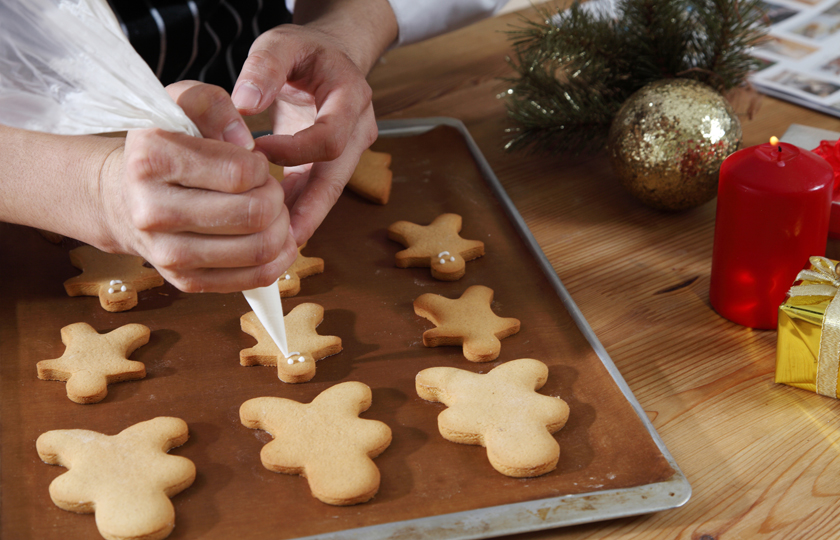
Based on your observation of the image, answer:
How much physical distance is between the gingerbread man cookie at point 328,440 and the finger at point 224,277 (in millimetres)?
138

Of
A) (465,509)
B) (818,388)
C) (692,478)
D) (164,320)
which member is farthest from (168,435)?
(818,388)

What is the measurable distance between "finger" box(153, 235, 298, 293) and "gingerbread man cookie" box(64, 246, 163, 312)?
235 mm

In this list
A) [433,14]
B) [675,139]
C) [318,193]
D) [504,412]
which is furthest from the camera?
[433,14]

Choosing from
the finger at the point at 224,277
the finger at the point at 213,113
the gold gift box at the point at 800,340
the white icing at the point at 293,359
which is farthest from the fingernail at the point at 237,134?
the gold gift box at the point at 800,340

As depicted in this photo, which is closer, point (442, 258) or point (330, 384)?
point (330, 384)

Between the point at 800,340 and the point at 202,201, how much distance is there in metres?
0.67

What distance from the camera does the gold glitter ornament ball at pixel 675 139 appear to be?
105 centimetres

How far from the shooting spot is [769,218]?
33.9 inches

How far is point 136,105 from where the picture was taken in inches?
27.3

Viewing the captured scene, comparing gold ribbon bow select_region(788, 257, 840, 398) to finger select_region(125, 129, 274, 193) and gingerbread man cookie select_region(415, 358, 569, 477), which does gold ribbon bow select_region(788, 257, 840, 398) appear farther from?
finger select_region(125, 129, 274, 193)

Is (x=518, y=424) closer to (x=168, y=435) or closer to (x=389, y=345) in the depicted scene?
(x=389, y=345)

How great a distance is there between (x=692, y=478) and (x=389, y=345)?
1.28ft

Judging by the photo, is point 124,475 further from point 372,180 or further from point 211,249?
point 372,180

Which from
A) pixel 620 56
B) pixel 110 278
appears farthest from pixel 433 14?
pixel 110 278
